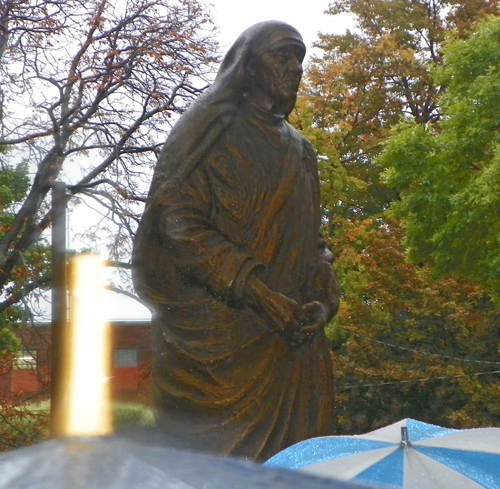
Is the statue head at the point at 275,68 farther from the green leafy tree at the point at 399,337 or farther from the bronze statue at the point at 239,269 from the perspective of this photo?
the green leafy tree at the point at 399,337

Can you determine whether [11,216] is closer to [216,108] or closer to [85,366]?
[216,108]

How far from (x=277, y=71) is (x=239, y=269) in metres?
0.99

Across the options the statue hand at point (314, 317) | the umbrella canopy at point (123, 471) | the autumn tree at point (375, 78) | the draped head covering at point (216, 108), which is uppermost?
the autumn tree at point (375, 78)

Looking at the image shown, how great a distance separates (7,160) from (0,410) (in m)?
3.94

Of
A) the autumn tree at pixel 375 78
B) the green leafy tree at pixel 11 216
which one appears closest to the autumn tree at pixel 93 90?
the green leafy tree at pixel 11 216

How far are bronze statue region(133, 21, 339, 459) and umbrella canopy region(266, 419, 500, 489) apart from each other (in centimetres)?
40

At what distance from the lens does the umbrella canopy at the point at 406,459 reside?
4.86 metres

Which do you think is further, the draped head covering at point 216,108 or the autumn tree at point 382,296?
the autumn tree at point 382,296

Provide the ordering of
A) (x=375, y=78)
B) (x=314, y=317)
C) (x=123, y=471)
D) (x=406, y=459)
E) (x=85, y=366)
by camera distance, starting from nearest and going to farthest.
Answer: (x=123, y=471)
(x=85, y=366)
(x=406, y=459)
(x=314, y=317)
(x=375, y=78)

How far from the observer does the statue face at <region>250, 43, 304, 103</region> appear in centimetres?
557

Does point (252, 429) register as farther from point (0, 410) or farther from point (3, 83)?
point (3, 83)

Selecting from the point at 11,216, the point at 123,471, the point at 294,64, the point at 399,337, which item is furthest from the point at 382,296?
the point at 123,471

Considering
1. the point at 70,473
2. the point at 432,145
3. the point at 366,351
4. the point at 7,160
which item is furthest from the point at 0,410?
the point at 70,473

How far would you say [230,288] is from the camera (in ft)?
17.3
